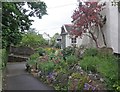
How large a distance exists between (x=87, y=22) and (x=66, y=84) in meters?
5.82

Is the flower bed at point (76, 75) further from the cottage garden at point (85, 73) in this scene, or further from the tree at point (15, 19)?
the tree at point (15, 19)

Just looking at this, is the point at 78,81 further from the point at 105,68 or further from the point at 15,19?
the point at 15,19

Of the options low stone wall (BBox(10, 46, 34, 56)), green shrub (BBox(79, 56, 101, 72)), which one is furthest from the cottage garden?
low stone wall (BBox(10, 46, 34, 56))

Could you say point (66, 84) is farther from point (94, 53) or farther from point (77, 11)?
point (77, 11)

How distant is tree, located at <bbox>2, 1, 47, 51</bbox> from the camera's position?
14742 mm

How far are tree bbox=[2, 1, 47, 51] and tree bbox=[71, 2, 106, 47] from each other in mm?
3593

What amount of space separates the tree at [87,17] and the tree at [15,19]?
359 cm

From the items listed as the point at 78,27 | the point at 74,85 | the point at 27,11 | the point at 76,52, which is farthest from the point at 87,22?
the point at 27,11

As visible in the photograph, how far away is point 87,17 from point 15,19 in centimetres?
469

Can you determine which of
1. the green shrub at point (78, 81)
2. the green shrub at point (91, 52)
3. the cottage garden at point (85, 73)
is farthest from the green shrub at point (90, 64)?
the green shrub at point (91, 52)

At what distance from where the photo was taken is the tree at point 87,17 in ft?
50.1

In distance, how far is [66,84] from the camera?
1049 cm

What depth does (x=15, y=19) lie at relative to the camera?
56.0 ft

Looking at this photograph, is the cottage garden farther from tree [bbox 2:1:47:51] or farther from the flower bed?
tree [bbox 2:1:47:51]
